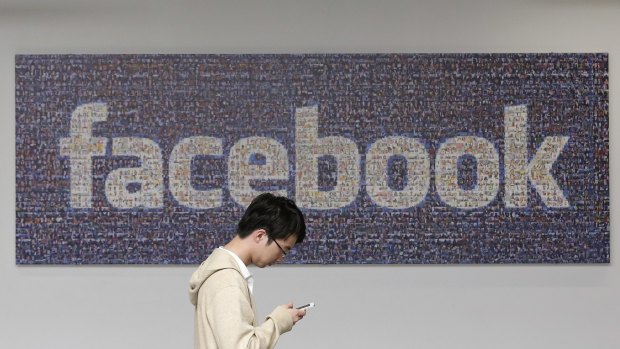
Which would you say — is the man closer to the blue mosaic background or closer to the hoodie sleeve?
the hoodie sleeve

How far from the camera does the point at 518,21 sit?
4512 mm

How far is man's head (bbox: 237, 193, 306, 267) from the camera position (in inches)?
97.9

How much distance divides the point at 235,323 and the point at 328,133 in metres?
2.25

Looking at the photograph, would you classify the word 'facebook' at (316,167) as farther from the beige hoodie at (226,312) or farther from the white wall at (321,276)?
the beige hoodie at (226,312)

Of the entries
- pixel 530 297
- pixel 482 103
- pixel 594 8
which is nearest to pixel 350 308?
pixel 530 297

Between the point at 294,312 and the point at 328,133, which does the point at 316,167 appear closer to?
the point at 328,133

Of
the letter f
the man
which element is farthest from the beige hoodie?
the letter f

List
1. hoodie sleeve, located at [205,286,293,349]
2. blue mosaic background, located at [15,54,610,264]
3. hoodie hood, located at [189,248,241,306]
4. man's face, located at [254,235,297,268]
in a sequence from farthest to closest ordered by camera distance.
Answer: blue mosaic background, located at [15,54,610,264]
man's face, located at [254,235,297,268]
hoodie hood, located at [189,248,241,306]
hoodie sleeve, located at [205,286,293,349]

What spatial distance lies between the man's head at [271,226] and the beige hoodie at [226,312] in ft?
0.34

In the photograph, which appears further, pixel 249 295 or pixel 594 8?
pixel 594 8

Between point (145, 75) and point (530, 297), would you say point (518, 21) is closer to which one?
point (530, 297)

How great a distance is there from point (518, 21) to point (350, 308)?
1.70 meters

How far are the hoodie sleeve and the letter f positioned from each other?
7.51 feet

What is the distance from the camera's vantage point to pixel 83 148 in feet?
14.6
